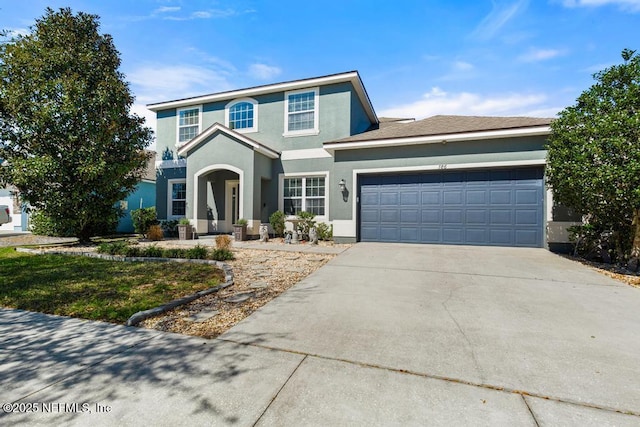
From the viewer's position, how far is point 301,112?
13.1m

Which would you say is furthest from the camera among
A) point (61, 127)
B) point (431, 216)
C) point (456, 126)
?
point (456, 126)

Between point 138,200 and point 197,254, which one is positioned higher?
point 138,200

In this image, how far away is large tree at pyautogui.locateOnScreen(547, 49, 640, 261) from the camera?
603cm

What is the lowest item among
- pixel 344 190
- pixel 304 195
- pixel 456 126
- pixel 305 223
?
pixel 305 223

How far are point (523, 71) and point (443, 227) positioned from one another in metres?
5.86

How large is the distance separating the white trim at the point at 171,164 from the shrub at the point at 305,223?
767cm

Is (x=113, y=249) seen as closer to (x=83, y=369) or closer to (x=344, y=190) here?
(x=83, y=369)

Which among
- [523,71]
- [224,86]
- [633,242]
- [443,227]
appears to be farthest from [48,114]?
[633,242]

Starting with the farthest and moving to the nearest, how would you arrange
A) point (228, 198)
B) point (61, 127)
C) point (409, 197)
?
point (228, 198), point (409, 197), point (61, 127)

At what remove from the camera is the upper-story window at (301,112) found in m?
12.9

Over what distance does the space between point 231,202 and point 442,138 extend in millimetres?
10500

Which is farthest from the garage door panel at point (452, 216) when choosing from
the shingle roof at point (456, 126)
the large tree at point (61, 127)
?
the large tree at point (61, 127)

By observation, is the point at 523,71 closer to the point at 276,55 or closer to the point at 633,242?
the point at 633,242

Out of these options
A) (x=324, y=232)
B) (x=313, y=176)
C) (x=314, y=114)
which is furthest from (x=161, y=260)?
(x=314, y=114)
